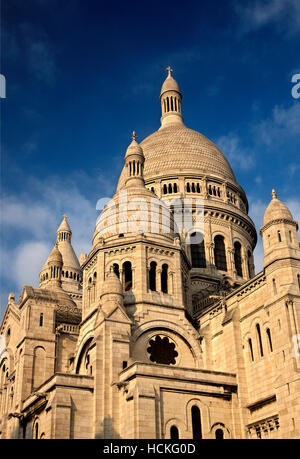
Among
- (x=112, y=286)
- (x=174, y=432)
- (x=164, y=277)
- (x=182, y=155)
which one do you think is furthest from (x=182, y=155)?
(x=174, y=432)

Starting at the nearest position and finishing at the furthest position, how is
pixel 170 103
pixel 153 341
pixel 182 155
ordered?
pixel 153 341 < pixel 182 155 < pixel 170 103

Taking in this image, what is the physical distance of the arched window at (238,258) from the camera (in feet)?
210

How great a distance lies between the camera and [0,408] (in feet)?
173

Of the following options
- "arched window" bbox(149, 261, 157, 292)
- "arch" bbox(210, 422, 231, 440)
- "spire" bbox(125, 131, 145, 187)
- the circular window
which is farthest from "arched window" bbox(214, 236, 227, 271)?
"arch" bbox(210, 422, 231, 440)

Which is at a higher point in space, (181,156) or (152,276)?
(181,156)

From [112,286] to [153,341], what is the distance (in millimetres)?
4925

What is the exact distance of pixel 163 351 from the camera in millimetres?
45094

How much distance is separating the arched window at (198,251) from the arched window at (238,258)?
13.0 ft

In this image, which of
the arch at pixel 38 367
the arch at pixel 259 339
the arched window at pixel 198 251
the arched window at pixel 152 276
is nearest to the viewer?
the arch at pixel 259 339

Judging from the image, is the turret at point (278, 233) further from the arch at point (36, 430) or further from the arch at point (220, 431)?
the arch at point (36, 430)

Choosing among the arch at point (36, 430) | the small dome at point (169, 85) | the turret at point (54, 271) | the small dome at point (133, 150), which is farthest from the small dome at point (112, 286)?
the small dome at point (169, 85)

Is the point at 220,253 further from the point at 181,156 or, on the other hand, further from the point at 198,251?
the point at 181,156

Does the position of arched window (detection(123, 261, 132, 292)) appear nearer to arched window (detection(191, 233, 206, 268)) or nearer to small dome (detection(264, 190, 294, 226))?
small dome (detection(264, 190, 294, 226))

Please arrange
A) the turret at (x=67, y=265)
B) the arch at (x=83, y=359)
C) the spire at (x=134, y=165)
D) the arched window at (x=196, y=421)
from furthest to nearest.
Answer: the turret at (x=67, y=265) < the spire at (x=134, y=165) < the arch at (x=83, y=359) < the arched window at (x=196, y=421)
